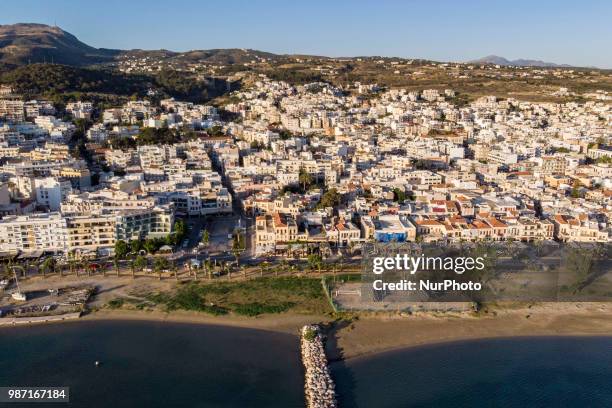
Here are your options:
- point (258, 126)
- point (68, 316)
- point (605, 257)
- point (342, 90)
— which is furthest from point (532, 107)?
point (68, 316)

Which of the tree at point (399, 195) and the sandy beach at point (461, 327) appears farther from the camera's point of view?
the tree at point (399, 195)

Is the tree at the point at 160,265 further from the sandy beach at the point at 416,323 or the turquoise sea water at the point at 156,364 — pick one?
the turquoise sea water at the point at 156,364

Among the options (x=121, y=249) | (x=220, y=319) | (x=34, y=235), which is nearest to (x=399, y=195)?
(x=220, y=319)

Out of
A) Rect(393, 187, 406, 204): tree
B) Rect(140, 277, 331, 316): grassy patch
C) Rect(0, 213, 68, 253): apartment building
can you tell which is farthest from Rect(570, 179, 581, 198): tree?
Rect(0, 213, 68, 253): apartment building

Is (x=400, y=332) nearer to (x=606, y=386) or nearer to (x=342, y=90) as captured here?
(x=606, y=386)

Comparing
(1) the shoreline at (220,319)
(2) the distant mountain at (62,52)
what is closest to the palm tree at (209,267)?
(1) the shoreline at (220,319)

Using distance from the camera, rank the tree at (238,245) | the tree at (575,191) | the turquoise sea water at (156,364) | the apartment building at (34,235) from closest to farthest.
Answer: the turquoise sea water at (156,364) → the tree at (238,245) → the apartment building at (34,235) → the tree at (575,191)
